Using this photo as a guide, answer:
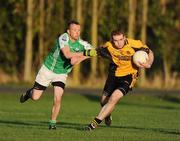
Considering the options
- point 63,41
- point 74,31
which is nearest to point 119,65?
point 74,31

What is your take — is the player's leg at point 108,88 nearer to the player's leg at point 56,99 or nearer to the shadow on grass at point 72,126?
the shadow on grass at point 72,126

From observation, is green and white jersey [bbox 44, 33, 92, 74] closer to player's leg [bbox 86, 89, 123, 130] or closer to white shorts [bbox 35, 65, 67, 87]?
white shorts [bbox 35, 65, 67, 87]

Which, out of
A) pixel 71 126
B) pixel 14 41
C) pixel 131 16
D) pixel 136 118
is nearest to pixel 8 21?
pixel 14 41

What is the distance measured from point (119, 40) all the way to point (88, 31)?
125ft

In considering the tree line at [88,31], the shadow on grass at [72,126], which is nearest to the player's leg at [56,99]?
the shadow on grass at [72,126]

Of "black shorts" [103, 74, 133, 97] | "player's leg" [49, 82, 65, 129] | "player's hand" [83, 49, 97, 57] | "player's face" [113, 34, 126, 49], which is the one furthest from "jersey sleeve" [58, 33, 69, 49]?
"black shorts" [103, 74, 133, 97]

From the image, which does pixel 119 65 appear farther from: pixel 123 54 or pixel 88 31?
pixel 88 31

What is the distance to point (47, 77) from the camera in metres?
19.9

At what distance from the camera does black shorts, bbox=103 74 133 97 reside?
19.4 meters

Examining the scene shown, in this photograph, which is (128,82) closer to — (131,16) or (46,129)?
(46,129)

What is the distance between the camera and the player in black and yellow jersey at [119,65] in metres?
19.1

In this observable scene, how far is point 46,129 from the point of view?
A: 19359 mm

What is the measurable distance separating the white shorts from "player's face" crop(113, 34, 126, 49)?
1470 millimetres

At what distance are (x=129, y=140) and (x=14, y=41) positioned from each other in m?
40.8
